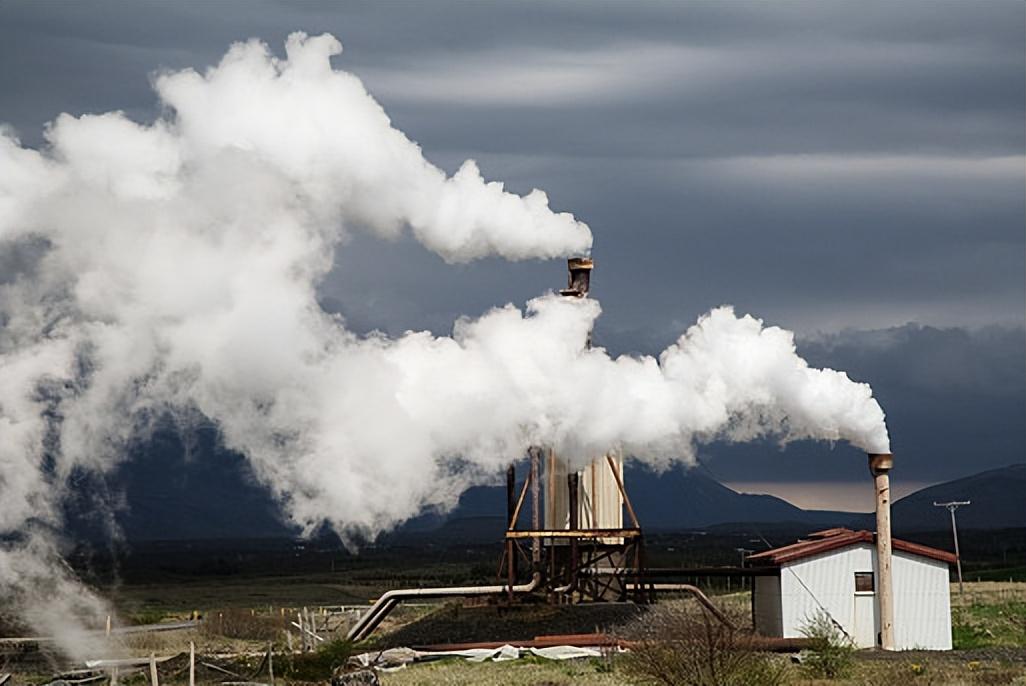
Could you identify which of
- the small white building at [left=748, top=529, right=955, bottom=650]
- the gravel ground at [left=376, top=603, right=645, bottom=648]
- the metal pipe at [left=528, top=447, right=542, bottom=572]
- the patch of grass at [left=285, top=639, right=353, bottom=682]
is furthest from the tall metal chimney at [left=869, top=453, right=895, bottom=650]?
the patch of grass at [left=285, top=639, right=353, bottom=682]

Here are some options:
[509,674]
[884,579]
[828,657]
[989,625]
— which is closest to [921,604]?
[884,579]

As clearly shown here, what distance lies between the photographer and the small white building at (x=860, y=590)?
56.7 m

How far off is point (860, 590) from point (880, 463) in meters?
4.57

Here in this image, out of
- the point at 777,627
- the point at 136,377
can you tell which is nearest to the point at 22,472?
the point at 136,377

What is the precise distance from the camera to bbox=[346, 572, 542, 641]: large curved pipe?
60281 mm

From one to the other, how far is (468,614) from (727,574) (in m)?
9.26

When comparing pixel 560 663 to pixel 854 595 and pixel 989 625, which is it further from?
pixel 989 625

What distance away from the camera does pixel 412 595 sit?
60.5 meters

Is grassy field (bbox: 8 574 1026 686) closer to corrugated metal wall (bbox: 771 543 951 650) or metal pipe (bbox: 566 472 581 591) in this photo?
corrugated metal wall (bbox: 771 543 951 650)

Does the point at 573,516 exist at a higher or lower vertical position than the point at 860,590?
higher

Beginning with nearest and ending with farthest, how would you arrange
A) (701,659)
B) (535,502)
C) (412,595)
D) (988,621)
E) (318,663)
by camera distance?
(701,659) < (318,663) < (412,595) < (535,502) < (988,621)

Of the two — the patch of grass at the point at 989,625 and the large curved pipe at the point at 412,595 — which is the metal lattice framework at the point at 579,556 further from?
the patch of grass at the point at 989,625

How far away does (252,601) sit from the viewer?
11156 cm

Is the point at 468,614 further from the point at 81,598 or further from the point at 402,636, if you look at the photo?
the point at 81,598
